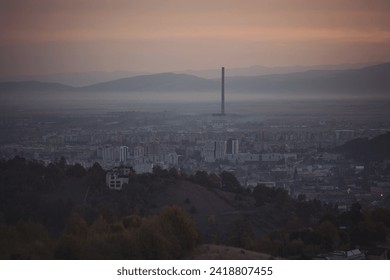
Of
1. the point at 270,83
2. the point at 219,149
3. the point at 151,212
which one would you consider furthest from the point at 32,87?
the point at 270,83

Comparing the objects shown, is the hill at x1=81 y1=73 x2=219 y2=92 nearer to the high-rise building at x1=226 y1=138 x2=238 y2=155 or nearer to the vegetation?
the high-rise building at x1=226 y1=138 x2=238 y2=155

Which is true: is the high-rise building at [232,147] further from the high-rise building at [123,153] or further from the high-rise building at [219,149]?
the high-rise building at [123,153]

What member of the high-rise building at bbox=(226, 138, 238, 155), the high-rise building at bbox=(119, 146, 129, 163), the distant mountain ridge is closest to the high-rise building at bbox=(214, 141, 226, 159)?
the high-rise building at bbox=(226, 138, 238, 155)

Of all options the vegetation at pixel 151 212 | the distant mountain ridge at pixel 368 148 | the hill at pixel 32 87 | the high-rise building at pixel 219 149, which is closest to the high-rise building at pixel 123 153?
the vegetation at pixel 151 212

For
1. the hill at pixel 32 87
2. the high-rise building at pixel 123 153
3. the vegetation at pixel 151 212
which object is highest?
the hill at pixel 32 87

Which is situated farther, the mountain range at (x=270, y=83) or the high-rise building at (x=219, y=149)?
the high-rise building at (x=219, y=149)

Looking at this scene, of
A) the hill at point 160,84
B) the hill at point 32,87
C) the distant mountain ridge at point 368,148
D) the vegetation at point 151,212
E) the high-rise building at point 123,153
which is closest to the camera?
the vegetation at point 151,212

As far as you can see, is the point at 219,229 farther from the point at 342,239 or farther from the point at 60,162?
the point at 60,162

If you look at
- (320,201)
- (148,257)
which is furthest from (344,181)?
(148,257)
